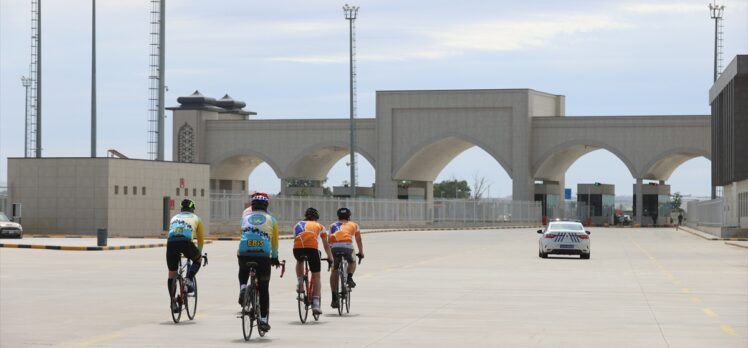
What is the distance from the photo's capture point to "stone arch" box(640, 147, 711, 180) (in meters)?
96.2

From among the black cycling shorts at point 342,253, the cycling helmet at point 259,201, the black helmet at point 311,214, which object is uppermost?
the cycling helmet at point 259,201

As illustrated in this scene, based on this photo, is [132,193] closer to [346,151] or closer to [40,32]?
[40,32]

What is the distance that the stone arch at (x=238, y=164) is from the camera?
107 metres

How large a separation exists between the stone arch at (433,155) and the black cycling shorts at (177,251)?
84.1 m

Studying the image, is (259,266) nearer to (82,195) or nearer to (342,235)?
(342,235)

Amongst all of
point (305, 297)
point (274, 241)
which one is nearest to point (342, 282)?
point (305, 297)

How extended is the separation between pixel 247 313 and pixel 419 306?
5.77 metres

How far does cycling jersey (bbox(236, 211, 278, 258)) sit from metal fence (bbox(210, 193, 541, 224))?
2121 inches

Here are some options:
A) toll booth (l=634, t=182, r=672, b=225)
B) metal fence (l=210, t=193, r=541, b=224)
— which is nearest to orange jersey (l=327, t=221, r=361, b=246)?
metal fence (l=210, t=193, r=541, b=224)

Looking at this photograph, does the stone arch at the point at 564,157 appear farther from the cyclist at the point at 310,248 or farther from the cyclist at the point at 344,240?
the cyclist at the point at 310,248

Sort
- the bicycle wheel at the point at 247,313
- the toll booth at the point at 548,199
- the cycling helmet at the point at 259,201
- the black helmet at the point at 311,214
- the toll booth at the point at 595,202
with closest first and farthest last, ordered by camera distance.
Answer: the bicycle wheel at the point at 247,313
the cycling helmet at the point at 259,201
the black helmet at the point at 311,214
the toll booth at the point at 548,199
the toll booth at the point at 595,202

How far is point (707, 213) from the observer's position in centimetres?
8225

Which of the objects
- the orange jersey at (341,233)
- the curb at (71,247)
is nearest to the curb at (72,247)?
the curb at (71,247)

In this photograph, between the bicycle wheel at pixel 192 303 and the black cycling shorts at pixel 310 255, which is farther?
the black cycling shorts at pixel 310 255
